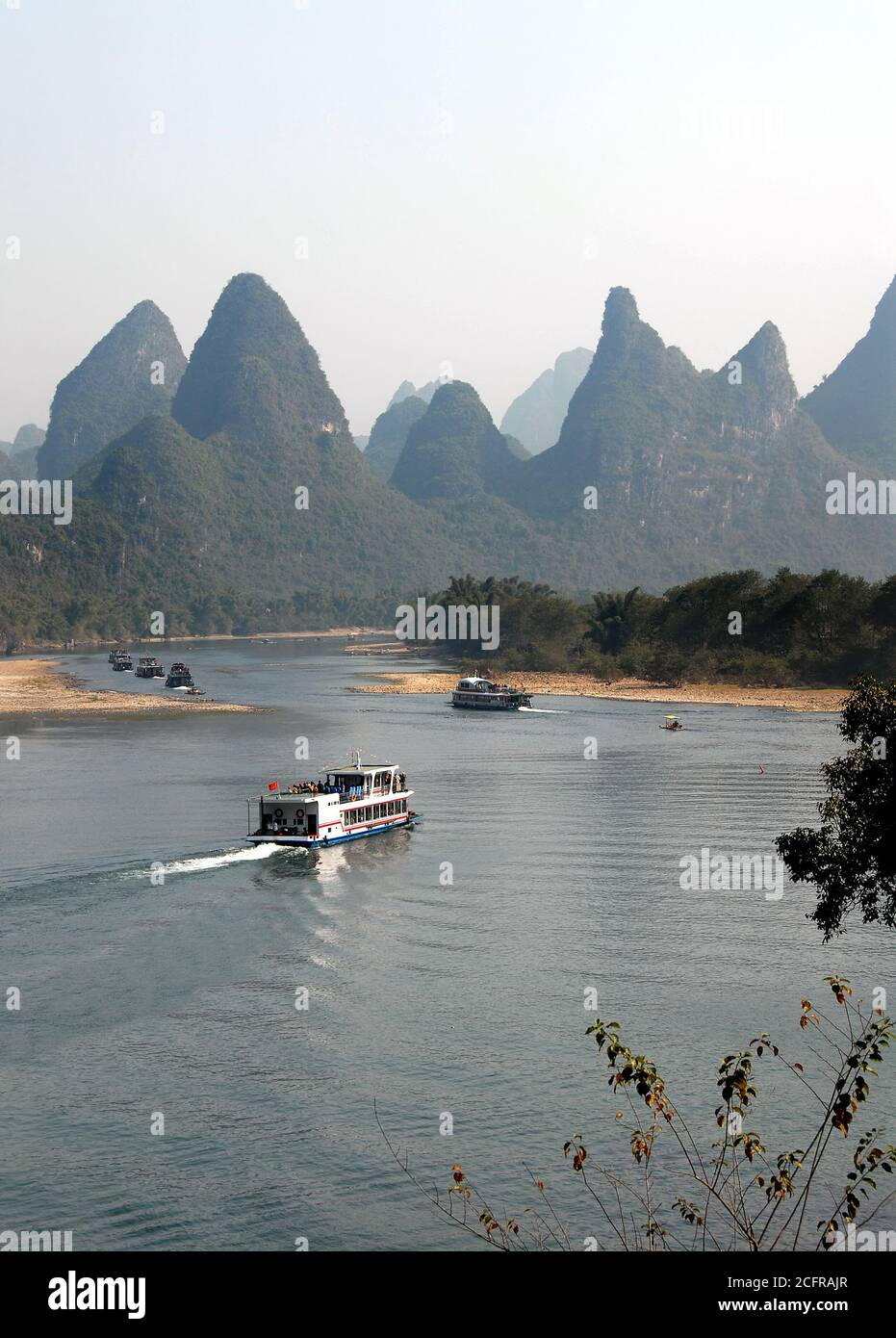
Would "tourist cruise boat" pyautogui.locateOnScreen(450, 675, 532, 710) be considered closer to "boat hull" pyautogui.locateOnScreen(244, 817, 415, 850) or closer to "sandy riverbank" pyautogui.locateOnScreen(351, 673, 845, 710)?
"sandy riverbank" pyautogui.locateOnScreen(351, 673, 845, 710)

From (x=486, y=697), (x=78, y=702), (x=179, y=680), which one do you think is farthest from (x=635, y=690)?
(x=78, y=702)

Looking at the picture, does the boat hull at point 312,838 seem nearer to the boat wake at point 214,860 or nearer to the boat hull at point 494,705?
the boat wake at point 214,860

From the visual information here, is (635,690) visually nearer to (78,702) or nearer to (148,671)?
(78,702)

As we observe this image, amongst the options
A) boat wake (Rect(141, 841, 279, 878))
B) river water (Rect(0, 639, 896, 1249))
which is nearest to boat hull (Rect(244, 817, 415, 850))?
boat wake (Rect(141, 841, 279, 878))

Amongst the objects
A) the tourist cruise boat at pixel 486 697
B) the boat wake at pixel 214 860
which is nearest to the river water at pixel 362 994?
the boat wake at pixel 214 860

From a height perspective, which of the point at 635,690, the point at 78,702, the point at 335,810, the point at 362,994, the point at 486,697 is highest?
the point at 486,697
